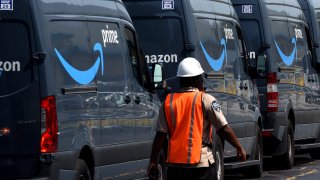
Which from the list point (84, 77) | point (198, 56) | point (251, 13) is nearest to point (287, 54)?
point (251, 13)

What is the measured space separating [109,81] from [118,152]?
796 millimetres

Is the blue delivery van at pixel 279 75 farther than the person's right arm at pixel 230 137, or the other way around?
the blue delivery van at pixel 279 75

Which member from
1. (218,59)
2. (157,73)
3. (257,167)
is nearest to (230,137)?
(157,73)

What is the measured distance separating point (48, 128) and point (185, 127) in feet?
7.36

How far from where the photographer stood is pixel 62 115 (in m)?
11.2

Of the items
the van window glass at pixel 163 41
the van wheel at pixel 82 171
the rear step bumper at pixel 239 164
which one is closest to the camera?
the van wheel at pixel 82 171

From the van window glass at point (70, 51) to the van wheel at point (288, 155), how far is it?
320 inches

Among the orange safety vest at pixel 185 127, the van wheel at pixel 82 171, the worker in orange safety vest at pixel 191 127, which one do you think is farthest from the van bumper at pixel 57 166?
the orange safety vest at pixel 185 127

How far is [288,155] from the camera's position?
65.9 ft

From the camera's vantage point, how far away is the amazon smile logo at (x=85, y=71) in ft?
37.8

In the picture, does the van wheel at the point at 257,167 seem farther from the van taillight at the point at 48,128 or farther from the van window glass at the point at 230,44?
the van taillight at the point at 48,128

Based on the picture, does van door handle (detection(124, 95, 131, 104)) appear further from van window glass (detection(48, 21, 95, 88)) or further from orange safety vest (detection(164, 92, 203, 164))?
orange safety vest (detection(164, 92, 203, 164))

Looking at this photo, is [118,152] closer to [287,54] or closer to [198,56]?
[198,56]

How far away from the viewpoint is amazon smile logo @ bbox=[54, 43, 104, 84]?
11.5m
